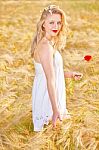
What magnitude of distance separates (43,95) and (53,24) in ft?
1.86

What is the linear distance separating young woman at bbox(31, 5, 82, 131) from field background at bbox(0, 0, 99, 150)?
13cm

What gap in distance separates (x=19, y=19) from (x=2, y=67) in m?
3.07

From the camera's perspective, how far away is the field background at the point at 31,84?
4.07m

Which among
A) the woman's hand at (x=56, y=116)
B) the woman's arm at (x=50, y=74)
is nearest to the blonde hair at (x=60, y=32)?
the woman's arm at (x=50, y=74)

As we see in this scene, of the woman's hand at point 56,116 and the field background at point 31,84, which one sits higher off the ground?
the woman's hand at point 56,116

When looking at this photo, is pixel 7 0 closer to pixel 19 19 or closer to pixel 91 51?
pixel 19 19

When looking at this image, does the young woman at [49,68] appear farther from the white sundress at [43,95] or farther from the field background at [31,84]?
the field background at [31,84]

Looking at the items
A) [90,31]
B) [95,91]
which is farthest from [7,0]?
[95,91]

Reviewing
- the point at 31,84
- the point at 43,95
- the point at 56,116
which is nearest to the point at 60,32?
the point at 43,95

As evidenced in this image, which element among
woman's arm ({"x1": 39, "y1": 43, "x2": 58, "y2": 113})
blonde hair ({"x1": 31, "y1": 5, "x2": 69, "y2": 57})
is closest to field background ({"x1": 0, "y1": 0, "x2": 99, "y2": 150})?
woman's arm ({"x1": 39, "y1": 43, "x2": 58, "y2": 113})

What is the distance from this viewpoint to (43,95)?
165 inches

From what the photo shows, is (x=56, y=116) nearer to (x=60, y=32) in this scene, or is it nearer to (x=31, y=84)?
(x=60, y=32)

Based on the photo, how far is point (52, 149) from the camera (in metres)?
3.97

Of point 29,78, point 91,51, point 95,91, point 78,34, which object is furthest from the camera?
point 78,34
